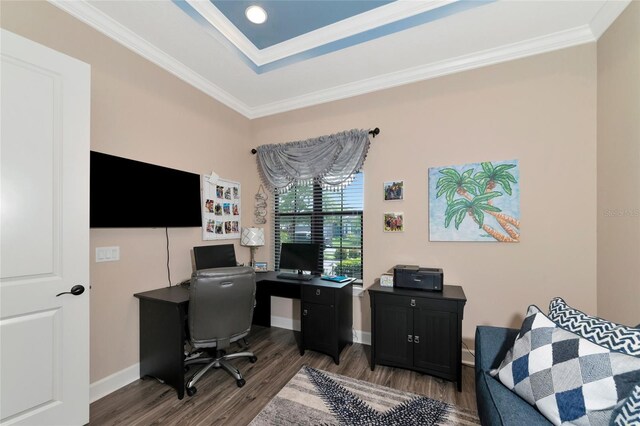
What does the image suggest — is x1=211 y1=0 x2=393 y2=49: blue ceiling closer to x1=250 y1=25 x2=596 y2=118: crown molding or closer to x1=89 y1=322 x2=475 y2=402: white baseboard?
x1=250 y1=25 x2=596 y2=118: crown molding

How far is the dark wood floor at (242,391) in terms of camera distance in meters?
1.81

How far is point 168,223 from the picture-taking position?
2.49 meters

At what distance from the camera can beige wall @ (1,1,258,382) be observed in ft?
6.17

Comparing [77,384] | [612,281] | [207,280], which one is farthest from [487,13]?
[77,384]

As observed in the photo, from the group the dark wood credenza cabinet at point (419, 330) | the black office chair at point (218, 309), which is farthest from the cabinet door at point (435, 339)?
the black office chair at point (218, 309)

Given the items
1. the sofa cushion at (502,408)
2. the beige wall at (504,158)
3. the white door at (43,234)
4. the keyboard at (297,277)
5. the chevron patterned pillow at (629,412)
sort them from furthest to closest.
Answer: the keyboard at (297,277)
the beige wall at (504,158)
the white door at (43,234)
the sofa cushion at (502,408)
the chevron patterned pillow at (629,412)

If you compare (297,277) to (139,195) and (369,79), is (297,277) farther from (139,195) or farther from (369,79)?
(369,79)

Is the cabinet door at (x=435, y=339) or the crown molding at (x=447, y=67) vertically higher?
the crown molding at (x=447, y=67)

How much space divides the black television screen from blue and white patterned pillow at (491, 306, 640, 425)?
277 cm

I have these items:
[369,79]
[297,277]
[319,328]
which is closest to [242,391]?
[319,328]

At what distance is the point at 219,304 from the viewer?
204 cm

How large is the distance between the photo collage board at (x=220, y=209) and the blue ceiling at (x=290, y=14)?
5.09 ft

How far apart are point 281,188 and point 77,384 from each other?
2446mm

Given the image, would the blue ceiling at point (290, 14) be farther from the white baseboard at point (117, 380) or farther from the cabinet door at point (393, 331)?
the white baseboard at point (117, 380)
